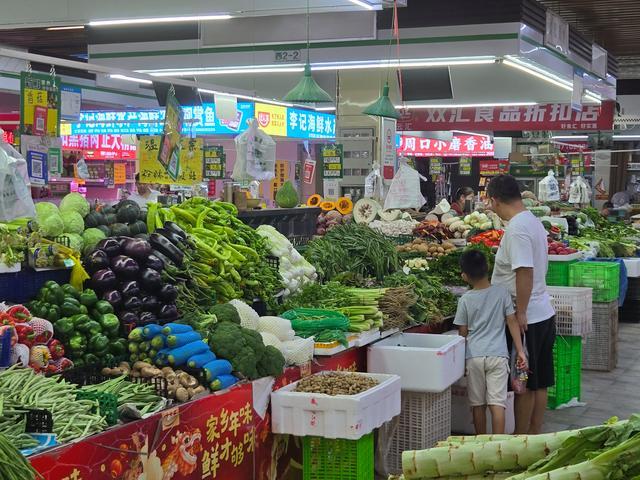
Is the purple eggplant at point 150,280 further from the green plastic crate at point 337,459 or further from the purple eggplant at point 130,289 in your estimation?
the green plastic crate at point 337,459

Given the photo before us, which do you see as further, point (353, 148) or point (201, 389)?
point (353, 148)

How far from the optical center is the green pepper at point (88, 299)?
495cm

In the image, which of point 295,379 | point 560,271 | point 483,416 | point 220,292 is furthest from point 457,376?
point 560,271

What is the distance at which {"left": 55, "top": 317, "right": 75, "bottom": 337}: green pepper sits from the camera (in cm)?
465

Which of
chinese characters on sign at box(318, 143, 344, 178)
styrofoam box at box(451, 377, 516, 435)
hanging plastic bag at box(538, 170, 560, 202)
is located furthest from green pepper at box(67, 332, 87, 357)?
hanging plastic bag at box(538, 170, 560, 202)

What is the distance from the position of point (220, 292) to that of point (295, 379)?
3.22 ft

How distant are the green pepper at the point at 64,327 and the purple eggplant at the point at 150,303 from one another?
0.61 metres

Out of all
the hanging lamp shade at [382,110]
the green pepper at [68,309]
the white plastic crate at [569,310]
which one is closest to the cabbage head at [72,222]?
the green pepper at [68,309]

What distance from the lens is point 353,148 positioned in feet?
43.8

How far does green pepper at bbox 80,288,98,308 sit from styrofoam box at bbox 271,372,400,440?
1166 millimetres

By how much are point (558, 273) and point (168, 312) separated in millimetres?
5316

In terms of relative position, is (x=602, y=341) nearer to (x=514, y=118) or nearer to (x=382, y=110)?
(x=382, y=110)

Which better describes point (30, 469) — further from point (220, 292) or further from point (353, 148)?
point (353, 148)

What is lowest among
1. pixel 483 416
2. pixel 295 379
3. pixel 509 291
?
pixel 483 416
